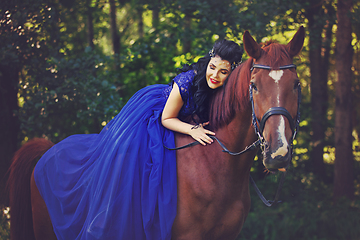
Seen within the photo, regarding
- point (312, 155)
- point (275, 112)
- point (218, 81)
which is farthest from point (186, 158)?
point (312, 155)

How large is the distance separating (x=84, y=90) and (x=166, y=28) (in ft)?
7.43

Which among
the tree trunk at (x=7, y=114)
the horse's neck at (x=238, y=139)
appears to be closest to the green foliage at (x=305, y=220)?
the horse's neck at (x=238, y=139)

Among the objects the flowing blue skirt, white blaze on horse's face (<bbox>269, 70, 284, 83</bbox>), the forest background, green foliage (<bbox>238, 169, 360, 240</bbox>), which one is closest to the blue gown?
the flowing blue skirt

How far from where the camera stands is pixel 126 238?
87.4 inches

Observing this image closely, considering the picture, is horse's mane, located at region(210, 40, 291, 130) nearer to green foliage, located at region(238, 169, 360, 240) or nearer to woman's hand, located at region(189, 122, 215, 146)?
woman's hand, located at region(189, 122, 215, 146)

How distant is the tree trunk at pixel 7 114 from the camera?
15.0 ft

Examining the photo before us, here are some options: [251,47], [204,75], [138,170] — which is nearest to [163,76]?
[204,75]

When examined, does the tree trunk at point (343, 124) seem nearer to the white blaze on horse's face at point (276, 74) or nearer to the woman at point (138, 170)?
the woman at point (138, 170)

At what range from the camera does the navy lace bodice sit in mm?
2389

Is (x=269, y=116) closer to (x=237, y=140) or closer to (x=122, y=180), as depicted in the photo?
(x=237, y=140)

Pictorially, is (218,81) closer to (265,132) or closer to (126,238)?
(265,132)

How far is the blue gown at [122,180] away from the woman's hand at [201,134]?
199mm

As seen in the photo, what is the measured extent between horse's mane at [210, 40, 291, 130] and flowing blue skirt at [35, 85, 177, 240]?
1.57 feet

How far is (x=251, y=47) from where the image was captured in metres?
2.00
